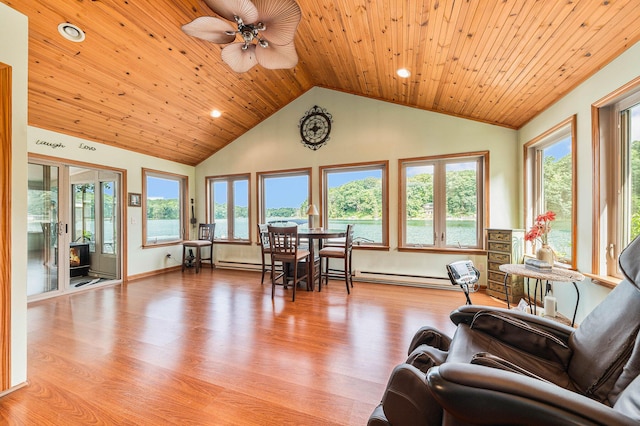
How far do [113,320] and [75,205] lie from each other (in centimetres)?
278

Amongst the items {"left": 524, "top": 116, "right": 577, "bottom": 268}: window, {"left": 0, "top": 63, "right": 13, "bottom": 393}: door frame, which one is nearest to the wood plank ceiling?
{"left": 524, "top": 116, "right": 577, "bottom": 268}: window

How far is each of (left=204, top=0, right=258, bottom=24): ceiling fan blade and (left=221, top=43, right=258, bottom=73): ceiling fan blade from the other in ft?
1.08

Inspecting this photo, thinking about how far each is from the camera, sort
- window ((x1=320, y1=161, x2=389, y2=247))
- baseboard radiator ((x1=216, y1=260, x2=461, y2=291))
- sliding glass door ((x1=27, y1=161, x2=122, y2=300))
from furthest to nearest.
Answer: window ((x1=320, y1=161, x2=389, y2=247)) → baseboard radiator ((x1=216, y1=260, x2=461, y2=291)) → sliding glass door ((x1=27, y1=161, x2=122, y2=300))

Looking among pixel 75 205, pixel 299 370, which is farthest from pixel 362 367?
pixel 75 205

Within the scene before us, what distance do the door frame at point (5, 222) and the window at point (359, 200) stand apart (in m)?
3.82

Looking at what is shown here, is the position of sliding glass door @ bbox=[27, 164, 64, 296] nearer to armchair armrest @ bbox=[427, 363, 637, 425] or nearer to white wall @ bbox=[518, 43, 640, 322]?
armchair armrest @ bbox=[427, 363, 637, 425]

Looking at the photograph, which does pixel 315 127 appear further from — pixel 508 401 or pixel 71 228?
pixel 508 401

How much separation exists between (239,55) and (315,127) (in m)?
2.57

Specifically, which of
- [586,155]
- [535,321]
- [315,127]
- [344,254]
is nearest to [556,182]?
[586,155]

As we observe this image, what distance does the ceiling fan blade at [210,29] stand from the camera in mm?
2053

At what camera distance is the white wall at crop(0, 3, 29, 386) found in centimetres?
178

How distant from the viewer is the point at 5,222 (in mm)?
1749

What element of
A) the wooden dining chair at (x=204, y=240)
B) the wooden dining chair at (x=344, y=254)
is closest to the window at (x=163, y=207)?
the wooden dining chair at (x=204, y=240)

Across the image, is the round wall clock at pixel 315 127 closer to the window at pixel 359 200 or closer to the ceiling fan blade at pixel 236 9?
the window at pixel 359 200
